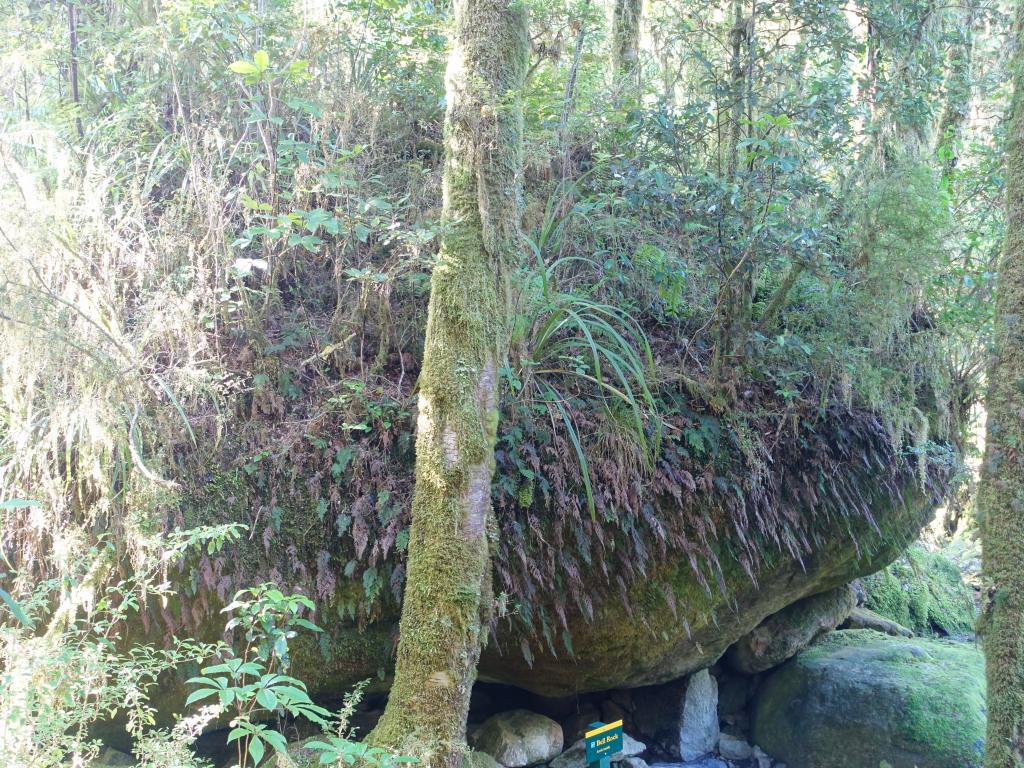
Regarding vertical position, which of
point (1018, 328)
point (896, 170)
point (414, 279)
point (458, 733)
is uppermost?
point (896, 170)

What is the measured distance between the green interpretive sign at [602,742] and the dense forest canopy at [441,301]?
543 mm

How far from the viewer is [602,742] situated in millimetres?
3826

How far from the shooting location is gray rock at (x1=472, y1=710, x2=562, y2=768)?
4352 millimetres

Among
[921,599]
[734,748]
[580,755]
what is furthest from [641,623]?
[921,599]

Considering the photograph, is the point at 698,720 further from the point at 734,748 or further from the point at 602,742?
the point at 602,742

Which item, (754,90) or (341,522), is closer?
(341,522)

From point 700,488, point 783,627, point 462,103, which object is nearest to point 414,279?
point 462,103

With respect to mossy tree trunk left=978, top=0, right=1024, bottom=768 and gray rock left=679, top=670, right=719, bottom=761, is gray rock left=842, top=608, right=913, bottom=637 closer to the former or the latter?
gray rock left=679, top=670, right=719, bottom=761

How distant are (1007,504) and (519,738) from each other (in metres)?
2.97

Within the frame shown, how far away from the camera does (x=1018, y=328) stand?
3318 millimetres

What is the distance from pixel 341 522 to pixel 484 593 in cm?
107

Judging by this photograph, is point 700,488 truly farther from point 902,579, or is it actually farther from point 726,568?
point 902,579

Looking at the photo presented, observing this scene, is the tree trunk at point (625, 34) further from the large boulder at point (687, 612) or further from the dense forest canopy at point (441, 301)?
the large boulder at point (687, 612)

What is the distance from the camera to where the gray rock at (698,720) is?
16.7 feet
